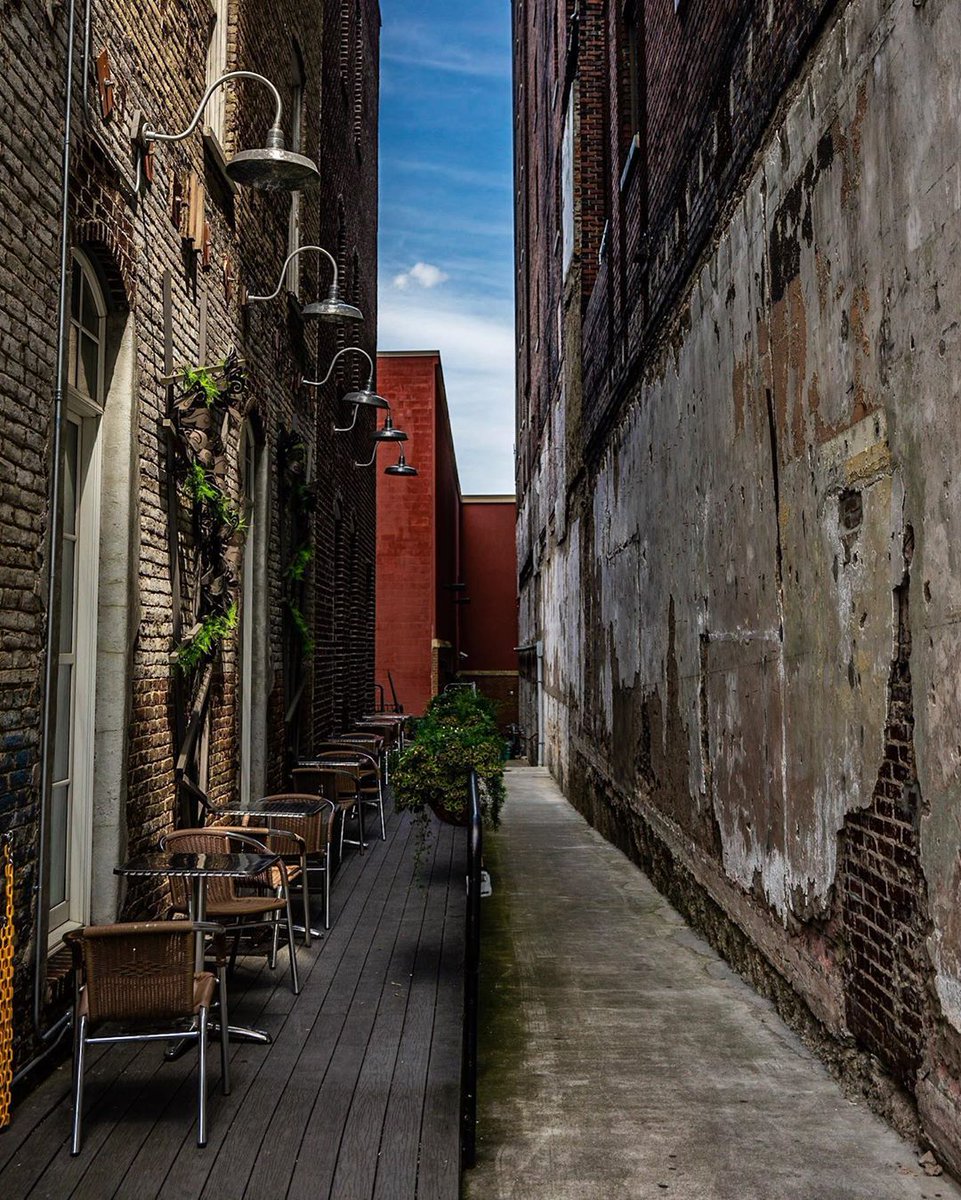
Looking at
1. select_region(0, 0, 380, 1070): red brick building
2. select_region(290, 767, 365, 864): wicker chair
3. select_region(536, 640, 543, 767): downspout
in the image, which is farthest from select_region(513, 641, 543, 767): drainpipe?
select_region(290, 767, 365, 864): wicker chair

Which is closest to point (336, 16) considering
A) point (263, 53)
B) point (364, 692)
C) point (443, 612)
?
point (263, 53)

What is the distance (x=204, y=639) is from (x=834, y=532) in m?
3.31

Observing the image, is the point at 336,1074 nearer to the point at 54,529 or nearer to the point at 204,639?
the point at 54,529

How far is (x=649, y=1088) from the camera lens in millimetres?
4164

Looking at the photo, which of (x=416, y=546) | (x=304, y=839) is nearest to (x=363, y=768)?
(x=304, y=839)

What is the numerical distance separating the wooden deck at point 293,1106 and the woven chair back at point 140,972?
16.4 inches

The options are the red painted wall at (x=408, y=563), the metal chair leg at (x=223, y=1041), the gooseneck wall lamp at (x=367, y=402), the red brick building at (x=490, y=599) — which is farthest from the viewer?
the red brick building at (x=490, y=599)

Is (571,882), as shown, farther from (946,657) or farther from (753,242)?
(946,657)

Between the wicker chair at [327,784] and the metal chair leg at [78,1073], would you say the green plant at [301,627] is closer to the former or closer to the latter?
the wicker chair at [327,784]

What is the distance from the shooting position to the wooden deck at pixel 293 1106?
324 cm

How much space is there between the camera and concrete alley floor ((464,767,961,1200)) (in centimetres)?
336

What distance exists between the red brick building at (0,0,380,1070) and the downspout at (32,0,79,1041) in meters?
0.01

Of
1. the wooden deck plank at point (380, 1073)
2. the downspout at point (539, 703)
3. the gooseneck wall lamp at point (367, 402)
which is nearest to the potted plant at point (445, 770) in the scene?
the wooden deck plank at point (380, 1073)

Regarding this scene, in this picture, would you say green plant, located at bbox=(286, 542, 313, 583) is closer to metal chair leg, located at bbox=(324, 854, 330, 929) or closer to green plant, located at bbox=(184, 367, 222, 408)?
metal chair leg, located at bbox=(324, 854, 330, 929)
